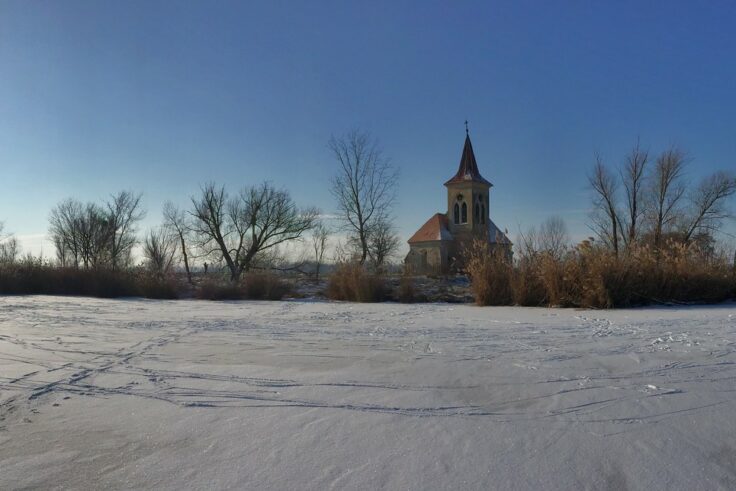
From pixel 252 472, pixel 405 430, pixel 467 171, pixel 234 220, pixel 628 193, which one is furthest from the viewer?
pixel 467 171

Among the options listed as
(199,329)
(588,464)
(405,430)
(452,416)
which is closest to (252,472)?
(405,430)

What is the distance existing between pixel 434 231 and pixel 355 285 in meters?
36.5

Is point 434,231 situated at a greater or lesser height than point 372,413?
greater

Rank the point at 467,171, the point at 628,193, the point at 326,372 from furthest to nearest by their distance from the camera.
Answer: the point at 467,171 < the point at 628,193 < the point at 326,372

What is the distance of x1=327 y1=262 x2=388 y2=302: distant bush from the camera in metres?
15.3

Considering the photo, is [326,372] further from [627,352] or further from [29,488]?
[627,352]

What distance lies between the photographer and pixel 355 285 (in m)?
15.4

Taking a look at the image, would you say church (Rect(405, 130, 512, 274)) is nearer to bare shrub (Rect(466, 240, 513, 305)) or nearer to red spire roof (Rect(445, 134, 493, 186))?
red spire roof (Rect(445, 134, 493, 186))

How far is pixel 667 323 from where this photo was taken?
7645 millimetres

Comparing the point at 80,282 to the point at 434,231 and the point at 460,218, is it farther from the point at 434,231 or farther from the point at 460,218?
the point at 460,218

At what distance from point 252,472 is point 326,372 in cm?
199

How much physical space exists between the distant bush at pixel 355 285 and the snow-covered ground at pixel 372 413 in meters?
8.77

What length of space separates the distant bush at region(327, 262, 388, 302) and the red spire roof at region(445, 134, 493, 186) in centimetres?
3520

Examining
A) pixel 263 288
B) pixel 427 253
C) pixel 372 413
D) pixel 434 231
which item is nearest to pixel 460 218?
pixel 434 231
